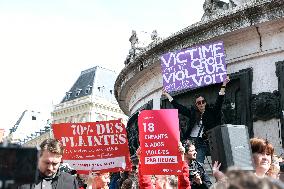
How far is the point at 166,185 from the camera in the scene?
6.75m

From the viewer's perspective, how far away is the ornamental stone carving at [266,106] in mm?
8898

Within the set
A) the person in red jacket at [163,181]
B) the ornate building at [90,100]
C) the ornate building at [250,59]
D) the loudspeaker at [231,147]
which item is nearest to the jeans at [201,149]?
the ornate building at [250,59]

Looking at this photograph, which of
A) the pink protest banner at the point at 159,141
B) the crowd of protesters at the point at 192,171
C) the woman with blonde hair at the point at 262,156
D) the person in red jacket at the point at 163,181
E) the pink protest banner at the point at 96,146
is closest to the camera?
the crowd of protesters at the point at 192,171

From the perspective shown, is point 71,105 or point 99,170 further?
point 71,105

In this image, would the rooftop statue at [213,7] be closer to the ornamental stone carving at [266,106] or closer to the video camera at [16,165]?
the ornamental stone carving at [266,106]

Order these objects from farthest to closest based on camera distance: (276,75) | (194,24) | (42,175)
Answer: (194,24) < (276,75) < (42,175)

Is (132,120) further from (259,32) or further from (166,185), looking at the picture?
(166,185)

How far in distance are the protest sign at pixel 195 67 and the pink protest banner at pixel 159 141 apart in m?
2.58

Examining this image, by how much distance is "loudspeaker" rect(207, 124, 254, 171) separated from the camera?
439cm

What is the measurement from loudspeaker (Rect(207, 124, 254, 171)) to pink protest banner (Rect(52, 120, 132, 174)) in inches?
170

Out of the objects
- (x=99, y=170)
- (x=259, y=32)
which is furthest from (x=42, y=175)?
(x=259, y=32)

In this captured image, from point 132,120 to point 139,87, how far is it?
988 millimetres

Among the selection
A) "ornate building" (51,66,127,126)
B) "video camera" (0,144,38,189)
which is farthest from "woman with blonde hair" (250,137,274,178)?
"ornate building" (51,66,127,126)

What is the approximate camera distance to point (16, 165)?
9.41 feet
